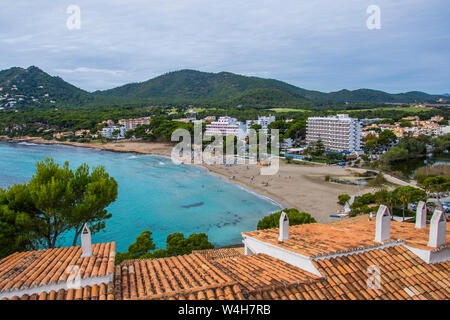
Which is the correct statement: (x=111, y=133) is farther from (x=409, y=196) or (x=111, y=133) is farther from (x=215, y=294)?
(x=215, y=294)

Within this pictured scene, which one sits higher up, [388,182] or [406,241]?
[406,241]

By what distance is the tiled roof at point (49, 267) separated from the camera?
3978mm

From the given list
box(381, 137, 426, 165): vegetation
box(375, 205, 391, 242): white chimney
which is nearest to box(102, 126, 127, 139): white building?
box(381, 137, 426, 165): vegetation

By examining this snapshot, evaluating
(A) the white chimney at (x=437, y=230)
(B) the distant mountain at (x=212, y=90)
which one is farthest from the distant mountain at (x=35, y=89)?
(A) the white chimney at (x=437, y=230)

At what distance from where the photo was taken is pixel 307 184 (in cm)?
3025

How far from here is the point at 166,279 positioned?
4316mm

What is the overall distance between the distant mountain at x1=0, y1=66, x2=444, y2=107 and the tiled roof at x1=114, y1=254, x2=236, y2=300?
10781cm

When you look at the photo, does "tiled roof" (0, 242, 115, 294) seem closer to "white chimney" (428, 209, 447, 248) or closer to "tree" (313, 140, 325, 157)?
"white chimney" (428, 209, 447, 248)

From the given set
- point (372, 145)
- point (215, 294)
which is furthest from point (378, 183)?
point (215, 294)

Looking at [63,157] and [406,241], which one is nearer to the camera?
[406,241]

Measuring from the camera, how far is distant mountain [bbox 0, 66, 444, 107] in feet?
391

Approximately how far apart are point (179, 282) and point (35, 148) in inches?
2374
